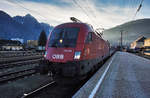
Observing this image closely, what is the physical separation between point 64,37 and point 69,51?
3.34 feet

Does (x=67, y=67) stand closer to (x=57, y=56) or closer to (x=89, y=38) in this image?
(x=57, y=56)

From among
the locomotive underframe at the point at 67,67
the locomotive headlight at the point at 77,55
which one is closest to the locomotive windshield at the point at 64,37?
the locomotive headlight at the point at 77,55

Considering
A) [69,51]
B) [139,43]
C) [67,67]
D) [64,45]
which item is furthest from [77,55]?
[139,43]

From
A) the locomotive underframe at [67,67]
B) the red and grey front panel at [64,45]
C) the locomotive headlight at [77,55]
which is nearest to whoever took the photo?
the locomotive underframe at [67,67]

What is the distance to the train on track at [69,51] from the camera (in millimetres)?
5296

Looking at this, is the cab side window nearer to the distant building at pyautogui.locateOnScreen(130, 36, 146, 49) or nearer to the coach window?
the coach window

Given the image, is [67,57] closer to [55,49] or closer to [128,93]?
[55,49]

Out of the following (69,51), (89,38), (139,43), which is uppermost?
(139,43)

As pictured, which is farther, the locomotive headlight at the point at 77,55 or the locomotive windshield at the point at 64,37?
the locomotive windshield at the point at 64,37

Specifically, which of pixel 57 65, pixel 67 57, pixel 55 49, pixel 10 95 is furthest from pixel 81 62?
pixel 10 95

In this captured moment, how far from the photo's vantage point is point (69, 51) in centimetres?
582

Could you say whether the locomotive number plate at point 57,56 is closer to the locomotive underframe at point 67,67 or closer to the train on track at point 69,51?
the train on track at point 69,51

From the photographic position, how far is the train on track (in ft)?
17.4

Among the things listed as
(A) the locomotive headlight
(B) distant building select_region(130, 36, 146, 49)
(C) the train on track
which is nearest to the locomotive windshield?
(C) the train on track
